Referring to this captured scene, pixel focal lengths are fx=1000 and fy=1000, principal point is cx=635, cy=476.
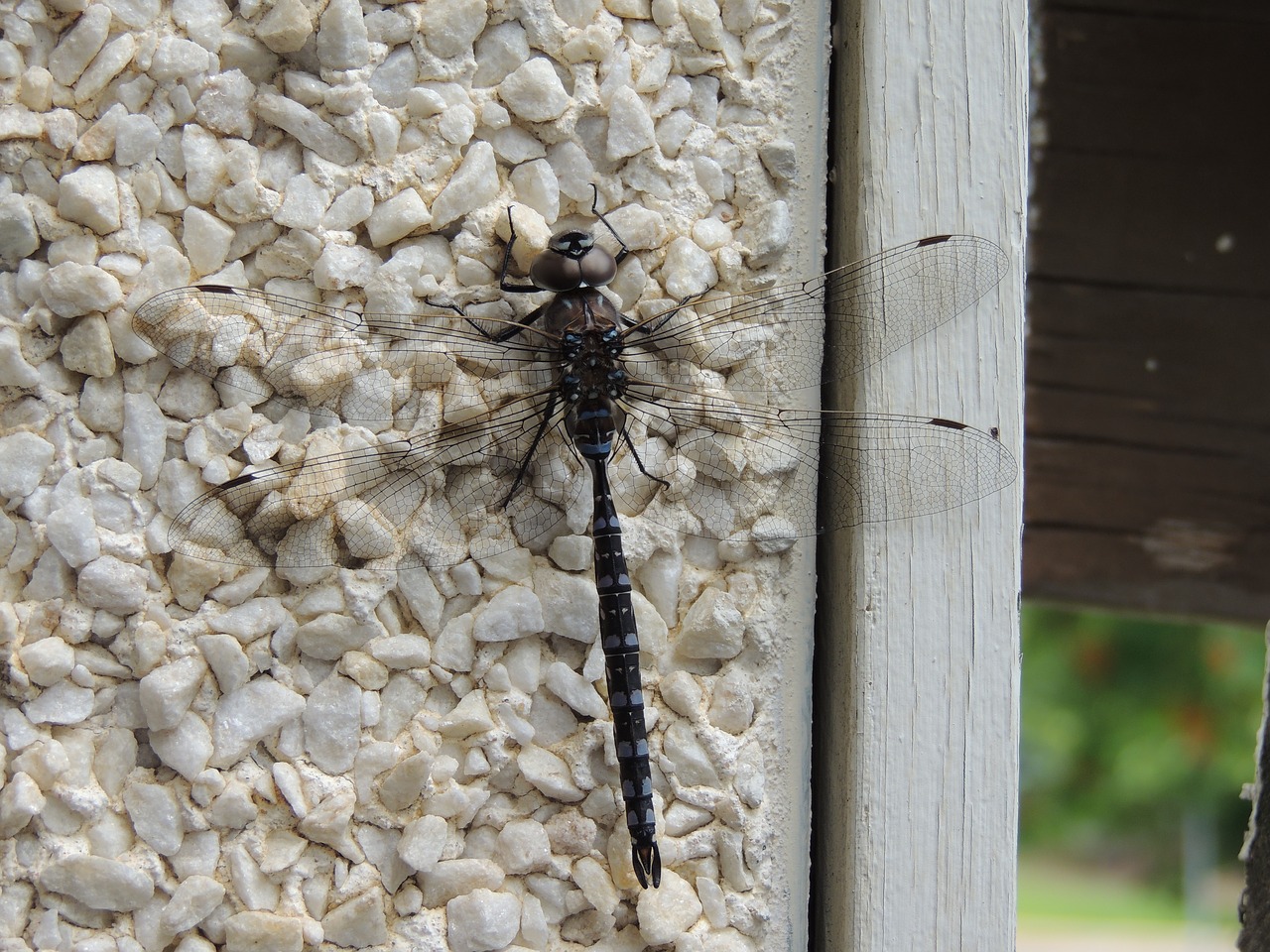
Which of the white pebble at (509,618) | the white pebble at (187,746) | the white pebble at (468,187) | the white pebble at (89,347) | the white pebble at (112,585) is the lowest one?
the white pebble at (187,746)

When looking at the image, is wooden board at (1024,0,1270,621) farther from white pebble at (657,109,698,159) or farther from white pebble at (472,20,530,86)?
white pebble at (472,20,530,86)

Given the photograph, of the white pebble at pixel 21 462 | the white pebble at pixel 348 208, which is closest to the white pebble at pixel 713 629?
the white pebble at pixel 348 208

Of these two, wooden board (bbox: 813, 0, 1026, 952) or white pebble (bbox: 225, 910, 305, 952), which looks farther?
wooden board (bbox: 813, 0, 1026, 952)

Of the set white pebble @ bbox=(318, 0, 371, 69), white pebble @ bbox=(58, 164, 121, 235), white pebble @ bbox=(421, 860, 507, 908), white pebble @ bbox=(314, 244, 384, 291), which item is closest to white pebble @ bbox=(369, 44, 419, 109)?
white pebble @ bbox=(318, 0, 371, 69)

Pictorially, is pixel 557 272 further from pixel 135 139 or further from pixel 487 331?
pixel 135 139

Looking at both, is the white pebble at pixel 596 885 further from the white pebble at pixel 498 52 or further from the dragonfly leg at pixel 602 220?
the white pebble at pixel 498 52

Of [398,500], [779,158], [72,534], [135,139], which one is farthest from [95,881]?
[779,158]

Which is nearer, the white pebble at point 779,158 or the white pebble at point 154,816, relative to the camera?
the white pebble at point 154,816
